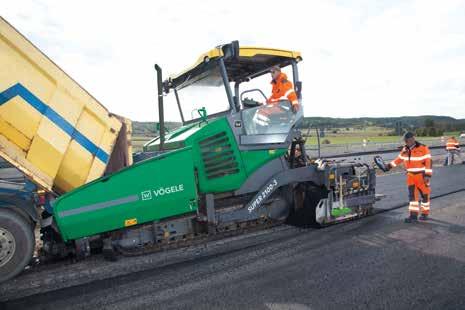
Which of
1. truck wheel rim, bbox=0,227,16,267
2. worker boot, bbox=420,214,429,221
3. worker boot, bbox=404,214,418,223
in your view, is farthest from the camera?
worker boot, bbox=420,214,429,221

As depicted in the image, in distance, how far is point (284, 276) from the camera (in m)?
3.86

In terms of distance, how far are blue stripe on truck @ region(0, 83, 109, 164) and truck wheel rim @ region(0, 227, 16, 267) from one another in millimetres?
1236

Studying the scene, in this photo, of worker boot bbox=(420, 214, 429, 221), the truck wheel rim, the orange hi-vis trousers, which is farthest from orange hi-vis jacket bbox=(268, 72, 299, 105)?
the truck wheel rim

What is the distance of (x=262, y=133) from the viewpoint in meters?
5.39

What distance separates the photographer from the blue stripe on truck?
3.96 meters

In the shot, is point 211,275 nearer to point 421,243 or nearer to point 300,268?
point 300,268

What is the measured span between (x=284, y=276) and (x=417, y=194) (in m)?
3.80

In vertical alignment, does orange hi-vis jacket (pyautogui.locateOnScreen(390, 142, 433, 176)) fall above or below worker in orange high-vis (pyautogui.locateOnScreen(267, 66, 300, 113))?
below

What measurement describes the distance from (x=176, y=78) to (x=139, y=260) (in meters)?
2.96

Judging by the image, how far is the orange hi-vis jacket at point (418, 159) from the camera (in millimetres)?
6375

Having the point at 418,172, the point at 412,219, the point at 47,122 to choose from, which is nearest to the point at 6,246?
the point at 47,122

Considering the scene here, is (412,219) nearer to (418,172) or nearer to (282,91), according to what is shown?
(418,172)

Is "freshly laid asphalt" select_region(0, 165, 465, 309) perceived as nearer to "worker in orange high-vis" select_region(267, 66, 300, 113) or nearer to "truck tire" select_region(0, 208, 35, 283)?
"truck tire" select_region(0, 208, 35, 283)

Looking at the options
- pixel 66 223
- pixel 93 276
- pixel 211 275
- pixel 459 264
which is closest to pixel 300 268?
pixel 211 275
